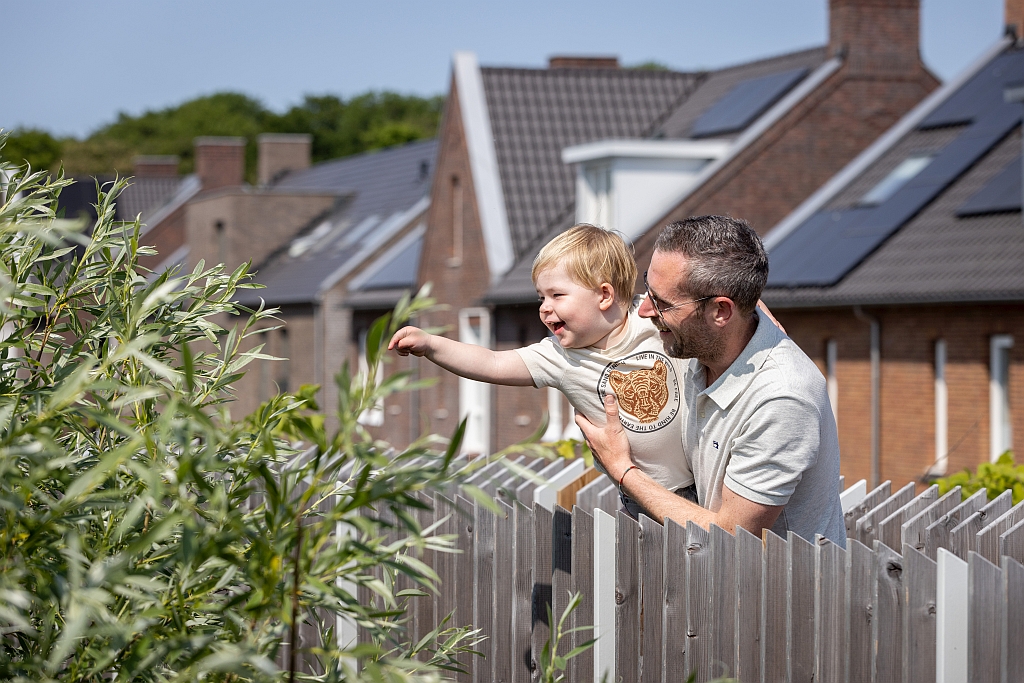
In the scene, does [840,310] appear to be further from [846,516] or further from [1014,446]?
[846,516]

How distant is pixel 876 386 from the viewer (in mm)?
16234

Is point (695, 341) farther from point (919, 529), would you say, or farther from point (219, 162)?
point (219, 162)

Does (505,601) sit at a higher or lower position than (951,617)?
lower

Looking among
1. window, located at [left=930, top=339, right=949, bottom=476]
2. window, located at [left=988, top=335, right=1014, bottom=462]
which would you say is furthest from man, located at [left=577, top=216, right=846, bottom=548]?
window, located at [left=930, top=339, right=949, bottom=476]

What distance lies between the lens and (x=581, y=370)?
3.65m

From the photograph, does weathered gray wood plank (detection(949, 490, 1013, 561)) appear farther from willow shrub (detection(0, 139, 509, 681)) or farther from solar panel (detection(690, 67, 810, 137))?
solar panel (detection(690, 67, 810, 137))

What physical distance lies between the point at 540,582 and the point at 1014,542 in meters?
1.33

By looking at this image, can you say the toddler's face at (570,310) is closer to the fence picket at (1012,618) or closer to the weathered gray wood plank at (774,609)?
the weathered gray wood plank at (774,609)

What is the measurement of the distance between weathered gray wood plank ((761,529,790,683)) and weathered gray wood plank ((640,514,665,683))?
30cm

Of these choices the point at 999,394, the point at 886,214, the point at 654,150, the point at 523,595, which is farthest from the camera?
the point at 654,150

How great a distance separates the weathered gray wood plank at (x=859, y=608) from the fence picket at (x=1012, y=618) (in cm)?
31

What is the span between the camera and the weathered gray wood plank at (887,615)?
10.3 ft

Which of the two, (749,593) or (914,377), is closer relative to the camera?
(749,593)

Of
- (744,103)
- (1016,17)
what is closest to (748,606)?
(1016,17)
